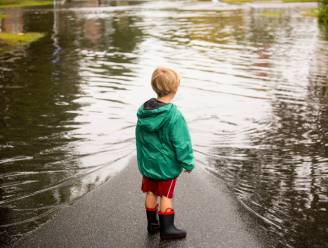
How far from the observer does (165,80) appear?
4.45m

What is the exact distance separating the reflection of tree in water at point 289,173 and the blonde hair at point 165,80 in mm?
1749

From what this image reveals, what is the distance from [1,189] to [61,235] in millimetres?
1770

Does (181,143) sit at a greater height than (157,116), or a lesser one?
lesser

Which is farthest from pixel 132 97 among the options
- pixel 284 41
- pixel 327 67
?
pixel 284 41

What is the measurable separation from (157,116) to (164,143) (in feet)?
0.84

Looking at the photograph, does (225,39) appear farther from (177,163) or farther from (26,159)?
(177,163)

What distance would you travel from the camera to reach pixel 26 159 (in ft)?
24.7

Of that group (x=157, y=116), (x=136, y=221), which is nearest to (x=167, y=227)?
(x=136, y=221)

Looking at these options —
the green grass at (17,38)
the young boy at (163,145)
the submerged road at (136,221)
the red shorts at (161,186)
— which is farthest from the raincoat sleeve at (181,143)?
the green grass at (17,38)

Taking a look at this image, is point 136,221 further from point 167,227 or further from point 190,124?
point 190,124

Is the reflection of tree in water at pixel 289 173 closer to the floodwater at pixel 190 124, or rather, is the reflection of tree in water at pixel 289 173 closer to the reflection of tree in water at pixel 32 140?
the floodwater at pixel 190 124

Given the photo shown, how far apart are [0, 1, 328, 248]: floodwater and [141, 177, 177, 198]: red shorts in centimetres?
113

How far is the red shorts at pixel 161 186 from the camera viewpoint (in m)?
4.65

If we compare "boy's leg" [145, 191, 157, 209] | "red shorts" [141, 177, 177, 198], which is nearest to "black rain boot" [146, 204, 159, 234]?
"boy's leg" [145, 191, 157, 209]
